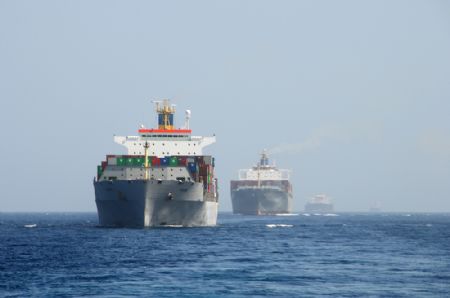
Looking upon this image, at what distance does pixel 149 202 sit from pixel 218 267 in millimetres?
40710

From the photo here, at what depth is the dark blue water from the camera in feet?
150

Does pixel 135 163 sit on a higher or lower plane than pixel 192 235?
higher

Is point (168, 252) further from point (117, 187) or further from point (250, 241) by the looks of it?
point (117, 187)

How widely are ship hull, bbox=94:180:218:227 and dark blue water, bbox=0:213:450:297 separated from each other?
11201 mm

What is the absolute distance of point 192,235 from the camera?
89125 mm

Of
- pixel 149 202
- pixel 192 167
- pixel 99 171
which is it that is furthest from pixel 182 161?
pixel 149 202

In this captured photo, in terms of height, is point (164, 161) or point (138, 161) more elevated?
point (164, 161)

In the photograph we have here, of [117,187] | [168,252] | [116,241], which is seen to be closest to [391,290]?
[168,252]

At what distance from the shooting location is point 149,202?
9662 centimetres

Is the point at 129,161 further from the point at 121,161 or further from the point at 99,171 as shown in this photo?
the point at 99,171

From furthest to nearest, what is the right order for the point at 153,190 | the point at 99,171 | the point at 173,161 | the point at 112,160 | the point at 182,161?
the point at 99,171 → the point at 182,161 → the point at 173,161 → the point at 112,160 → the point at 153,190

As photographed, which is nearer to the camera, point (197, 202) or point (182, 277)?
point (182, 277)

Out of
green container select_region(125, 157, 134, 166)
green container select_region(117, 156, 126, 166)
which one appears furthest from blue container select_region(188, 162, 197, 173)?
green container select_region(117, 156, 126, 166)

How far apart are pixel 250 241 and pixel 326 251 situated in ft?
47.5
